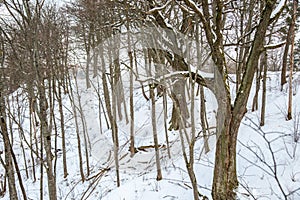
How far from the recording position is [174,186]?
545 centimetres

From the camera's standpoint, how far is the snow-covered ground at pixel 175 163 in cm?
445

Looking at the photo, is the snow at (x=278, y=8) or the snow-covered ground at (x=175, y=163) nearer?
the snow at (x=278, y=8)

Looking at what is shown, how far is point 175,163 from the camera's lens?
21.7 ft

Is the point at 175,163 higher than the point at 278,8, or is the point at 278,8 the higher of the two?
the point at 278,8

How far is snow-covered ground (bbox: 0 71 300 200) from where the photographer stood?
445 centimetres

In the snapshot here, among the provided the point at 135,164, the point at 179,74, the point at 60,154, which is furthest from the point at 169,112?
the point at 179,74

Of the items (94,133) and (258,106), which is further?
(94,133)

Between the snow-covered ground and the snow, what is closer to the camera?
the snow

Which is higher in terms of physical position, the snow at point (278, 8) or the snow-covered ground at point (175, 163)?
the snow at point (278, 8)

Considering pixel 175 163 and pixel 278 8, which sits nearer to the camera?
pixel 278 8

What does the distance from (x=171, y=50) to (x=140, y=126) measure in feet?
17.8

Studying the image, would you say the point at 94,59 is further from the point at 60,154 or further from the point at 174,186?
the point at 174,186

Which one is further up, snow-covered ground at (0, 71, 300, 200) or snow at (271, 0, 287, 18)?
snow at (271, 0, 287, 18)

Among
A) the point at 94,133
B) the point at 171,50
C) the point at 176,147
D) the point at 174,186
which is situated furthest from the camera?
the point at 94,133
